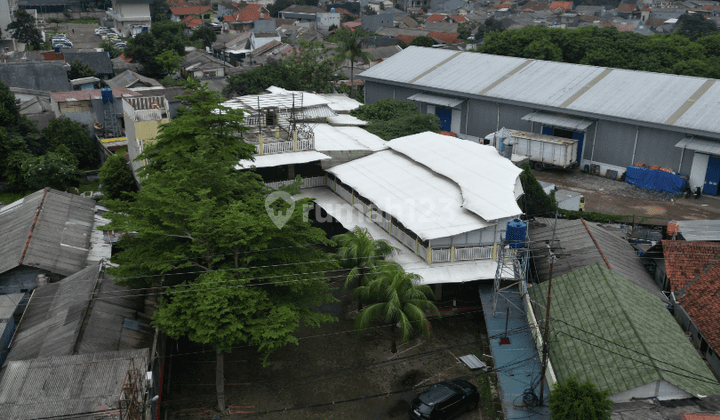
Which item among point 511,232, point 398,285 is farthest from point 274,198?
point 511,232

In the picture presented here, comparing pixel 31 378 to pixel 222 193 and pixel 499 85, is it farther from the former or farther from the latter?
pixel 499 85

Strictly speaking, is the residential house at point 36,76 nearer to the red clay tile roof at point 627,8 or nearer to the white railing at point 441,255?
the white railing at point 441,255

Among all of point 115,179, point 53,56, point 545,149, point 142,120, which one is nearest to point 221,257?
point 142,120

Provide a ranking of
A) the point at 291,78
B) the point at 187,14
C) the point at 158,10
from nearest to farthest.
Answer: the point at 291,78
the point at 158,10
the point at 187,14

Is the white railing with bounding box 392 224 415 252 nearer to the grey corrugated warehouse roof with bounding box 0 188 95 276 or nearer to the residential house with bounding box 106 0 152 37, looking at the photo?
the grey corrugated warehouse roof with bounding box 0 188 95 276

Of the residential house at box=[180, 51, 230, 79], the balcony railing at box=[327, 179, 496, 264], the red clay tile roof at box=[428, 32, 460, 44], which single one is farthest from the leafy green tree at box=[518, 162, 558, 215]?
the red clay tile roof at box=[428, 32, 460, 44]

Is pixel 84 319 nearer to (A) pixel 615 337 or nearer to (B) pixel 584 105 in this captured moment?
(A) pixel 615 337
